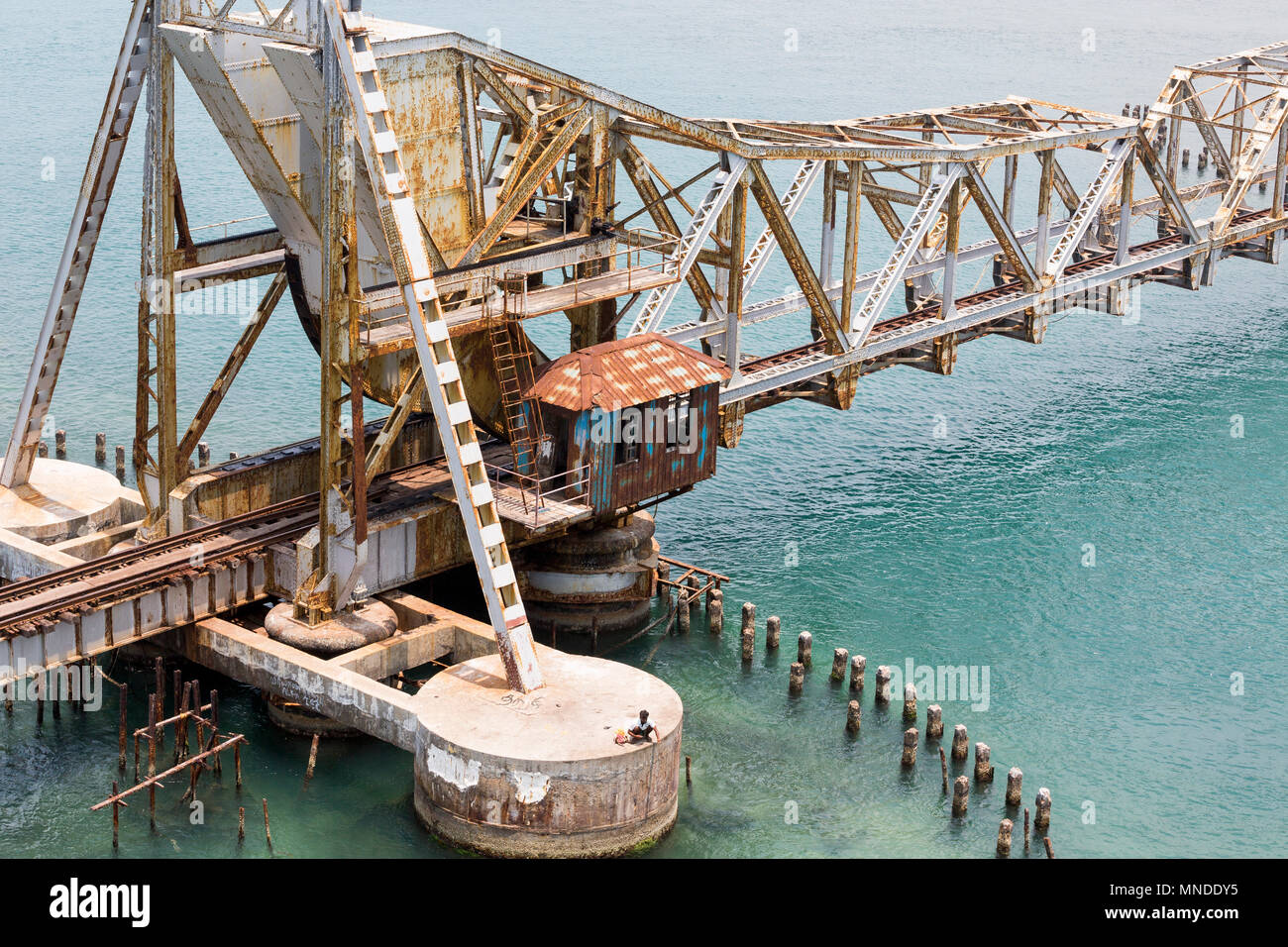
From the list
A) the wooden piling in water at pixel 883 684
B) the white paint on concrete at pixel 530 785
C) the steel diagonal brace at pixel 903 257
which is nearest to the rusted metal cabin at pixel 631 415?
the wooden piling in water at pixel 883 684

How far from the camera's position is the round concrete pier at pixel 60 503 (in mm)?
56531

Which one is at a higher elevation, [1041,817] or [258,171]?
[258,171]

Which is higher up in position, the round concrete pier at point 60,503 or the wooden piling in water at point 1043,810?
the round concrete pier at point 60,503

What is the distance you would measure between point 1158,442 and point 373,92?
4386 centimetres

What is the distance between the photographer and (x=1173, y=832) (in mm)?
48000

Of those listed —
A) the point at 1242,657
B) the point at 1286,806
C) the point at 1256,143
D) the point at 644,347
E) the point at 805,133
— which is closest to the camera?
the point at 1286,806

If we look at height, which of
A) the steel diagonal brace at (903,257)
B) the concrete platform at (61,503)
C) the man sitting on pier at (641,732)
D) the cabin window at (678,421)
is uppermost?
the steel diagonal brace at (903,257)

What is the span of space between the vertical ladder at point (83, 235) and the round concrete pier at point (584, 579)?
49.8ft

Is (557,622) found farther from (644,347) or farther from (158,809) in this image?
(158,809)

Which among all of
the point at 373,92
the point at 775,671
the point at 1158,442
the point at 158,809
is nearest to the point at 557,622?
the point at 775,671

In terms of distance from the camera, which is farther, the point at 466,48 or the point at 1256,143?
the point at 1256,143

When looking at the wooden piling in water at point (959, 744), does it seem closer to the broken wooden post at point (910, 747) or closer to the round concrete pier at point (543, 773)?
the broken wooden post at point (910, 747)

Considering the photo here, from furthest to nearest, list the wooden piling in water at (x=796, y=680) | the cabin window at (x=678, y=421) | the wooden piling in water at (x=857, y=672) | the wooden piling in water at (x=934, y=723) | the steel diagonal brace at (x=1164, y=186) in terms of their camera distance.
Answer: the steel diagonal brace at (x=1164, y=186)
the cabin window at (x=678, y=421)
the wooden piling in water at (x=796, y=680)
the wooden piling in water at (x=857, y=672)
the wooden piling in water at (x=934, y=723)
